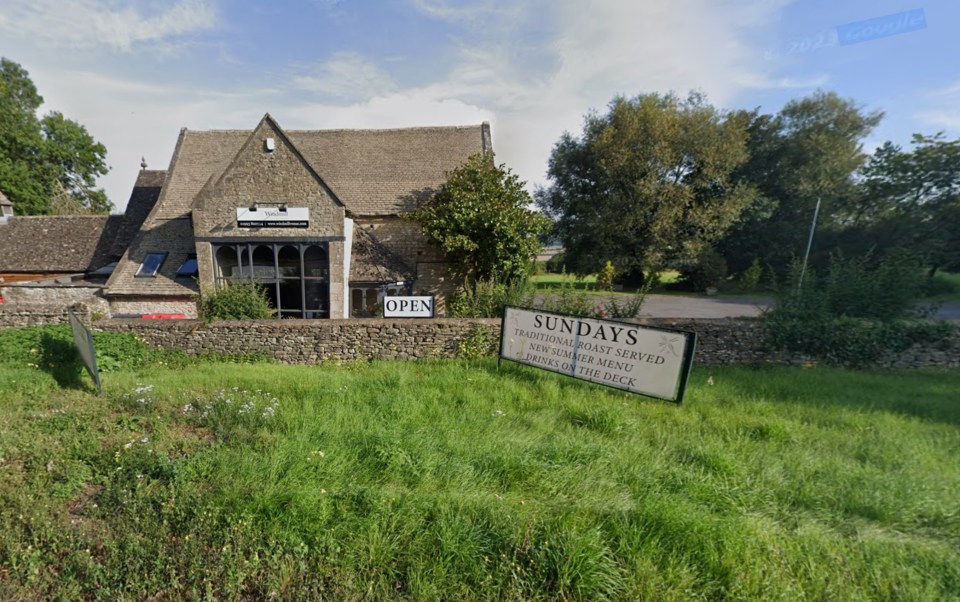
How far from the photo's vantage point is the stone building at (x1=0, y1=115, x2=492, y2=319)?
12266mm

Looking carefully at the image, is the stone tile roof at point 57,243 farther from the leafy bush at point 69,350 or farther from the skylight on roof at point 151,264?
the leafy bush at point 69,350

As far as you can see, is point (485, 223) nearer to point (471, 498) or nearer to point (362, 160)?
point (362, 160)

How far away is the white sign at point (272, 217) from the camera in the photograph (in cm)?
1220

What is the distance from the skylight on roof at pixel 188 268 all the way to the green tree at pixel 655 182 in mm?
23873

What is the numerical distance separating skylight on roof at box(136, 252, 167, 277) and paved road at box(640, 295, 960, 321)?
20.8 metres

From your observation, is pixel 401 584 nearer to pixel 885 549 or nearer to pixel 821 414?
pixel 885 549

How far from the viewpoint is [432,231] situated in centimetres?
1363

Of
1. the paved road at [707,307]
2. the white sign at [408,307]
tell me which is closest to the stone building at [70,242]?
the white sign at [408,307]

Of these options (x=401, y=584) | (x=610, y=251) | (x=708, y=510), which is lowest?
(x=401, y=584)

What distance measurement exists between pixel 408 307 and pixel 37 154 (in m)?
43.7

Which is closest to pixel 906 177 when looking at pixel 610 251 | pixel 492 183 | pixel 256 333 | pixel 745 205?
pixel 745 205

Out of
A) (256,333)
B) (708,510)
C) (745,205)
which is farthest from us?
(745,205)

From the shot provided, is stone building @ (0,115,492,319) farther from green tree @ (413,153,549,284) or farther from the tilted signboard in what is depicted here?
the tilted signboard

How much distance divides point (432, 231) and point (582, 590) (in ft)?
41.5
